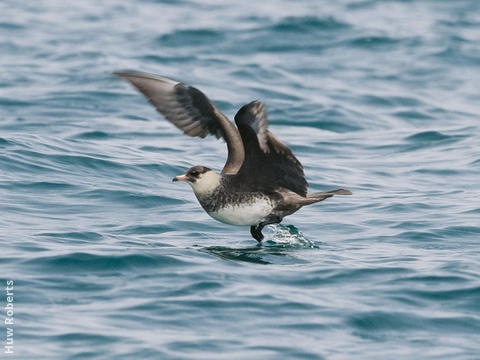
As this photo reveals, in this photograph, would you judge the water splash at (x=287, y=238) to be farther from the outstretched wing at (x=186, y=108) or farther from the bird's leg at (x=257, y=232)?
the outstretched wing at (x=186, y=108)

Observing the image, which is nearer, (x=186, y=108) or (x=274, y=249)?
(x=186, y=108)

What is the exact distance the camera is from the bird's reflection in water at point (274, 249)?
900 cm

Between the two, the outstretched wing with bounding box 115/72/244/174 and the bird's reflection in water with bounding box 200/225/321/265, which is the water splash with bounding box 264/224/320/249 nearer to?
the bird's reflection in water with bounding box 200/225/321/265

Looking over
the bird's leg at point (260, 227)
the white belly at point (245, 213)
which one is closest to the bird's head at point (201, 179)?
the white belly at point (245, 213)

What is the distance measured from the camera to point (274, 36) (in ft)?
69.0

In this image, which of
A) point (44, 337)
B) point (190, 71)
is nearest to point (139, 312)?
point (44, 337)

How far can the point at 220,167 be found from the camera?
13102 mm

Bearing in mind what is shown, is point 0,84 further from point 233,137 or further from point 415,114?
point 233,137

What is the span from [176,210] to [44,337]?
438 cm

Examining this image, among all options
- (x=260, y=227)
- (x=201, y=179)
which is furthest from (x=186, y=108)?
(x=260, y=227)

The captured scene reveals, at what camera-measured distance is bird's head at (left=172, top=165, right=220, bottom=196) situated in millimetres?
9195

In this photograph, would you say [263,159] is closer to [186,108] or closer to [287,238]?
[186,108]

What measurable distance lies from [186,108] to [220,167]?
145 inches

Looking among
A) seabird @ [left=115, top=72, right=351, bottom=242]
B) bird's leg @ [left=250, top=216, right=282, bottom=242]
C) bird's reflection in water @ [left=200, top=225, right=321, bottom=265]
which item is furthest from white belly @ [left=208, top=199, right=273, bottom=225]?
bird's reflection in water @ [left=200, top=225, right=321, bottom=265]
